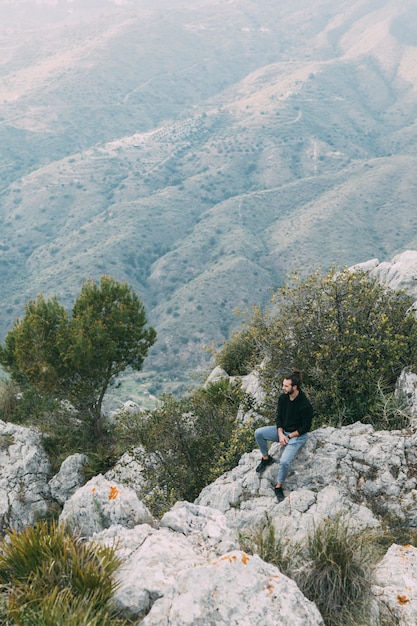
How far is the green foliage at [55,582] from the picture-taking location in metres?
4.10

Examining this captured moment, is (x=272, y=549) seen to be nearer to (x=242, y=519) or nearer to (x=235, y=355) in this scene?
(x=242, y=519)

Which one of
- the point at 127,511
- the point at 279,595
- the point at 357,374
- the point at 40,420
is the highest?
the point at 279,595

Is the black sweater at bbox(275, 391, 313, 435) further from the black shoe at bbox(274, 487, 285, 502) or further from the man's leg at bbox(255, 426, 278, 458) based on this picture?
the black shoe at bbox(274, 487, 285, 502)

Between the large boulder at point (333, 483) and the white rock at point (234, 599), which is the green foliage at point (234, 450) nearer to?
the large boulder at point (333, 483)

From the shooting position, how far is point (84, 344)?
13164 mm

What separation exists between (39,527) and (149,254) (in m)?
135

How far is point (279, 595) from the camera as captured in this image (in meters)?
4.41

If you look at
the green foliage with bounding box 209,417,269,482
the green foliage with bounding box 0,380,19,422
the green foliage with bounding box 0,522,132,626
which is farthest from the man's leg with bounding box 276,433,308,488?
the green foliage with bounding box 0,380,19,422

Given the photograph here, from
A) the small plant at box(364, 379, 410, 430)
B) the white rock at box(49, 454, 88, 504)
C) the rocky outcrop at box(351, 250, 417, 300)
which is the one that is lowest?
the white rock at box(49, 454, 88, 504)

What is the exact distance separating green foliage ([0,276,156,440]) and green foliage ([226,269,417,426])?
469cm

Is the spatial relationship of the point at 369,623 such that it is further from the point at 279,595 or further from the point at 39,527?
the point at 39,527

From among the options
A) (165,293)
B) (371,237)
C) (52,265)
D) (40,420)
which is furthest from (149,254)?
(40,420)

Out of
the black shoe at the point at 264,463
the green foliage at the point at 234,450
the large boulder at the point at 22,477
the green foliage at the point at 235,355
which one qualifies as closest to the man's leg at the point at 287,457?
the black shoe at the point at 264,463

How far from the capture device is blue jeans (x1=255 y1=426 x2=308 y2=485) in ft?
25.6
